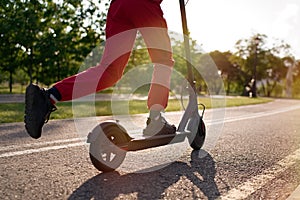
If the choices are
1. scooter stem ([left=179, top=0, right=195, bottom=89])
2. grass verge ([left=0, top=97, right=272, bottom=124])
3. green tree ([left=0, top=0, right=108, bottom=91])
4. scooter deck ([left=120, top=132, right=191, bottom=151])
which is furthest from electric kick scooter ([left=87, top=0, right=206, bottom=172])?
green tree ([left=0, top=0, right=108, bottom=91])

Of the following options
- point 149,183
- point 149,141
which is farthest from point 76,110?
point 149,183

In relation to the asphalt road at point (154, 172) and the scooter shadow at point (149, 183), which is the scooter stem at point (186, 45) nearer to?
the asphalt road at point (154, 172)

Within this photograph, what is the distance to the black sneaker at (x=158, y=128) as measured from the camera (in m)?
2.95

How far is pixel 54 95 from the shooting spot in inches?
97.6

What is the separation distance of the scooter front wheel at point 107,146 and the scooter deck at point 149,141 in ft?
0.18

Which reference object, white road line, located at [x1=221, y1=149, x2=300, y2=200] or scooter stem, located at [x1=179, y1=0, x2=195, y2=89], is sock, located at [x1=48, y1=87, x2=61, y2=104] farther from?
scooter stem, located at [x1=179, y1=0, x2=195, y2=89]

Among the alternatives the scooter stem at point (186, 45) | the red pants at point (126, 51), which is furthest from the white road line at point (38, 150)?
the scooter stem at point (186, 45)

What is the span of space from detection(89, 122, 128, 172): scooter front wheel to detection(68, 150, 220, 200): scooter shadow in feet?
0.22

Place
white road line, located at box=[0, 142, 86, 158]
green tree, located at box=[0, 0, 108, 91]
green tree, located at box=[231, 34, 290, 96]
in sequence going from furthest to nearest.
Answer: green tree, located at box=[231, 34, 290, 96] → green tree, located at box=[0, 0, 108, 91] → white road line, located at box=[0, 142, 86, 158]

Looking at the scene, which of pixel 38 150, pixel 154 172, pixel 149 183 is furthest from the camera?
pixel 38 150

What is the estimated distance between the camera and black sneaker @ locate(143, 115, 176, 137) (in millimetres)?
2945

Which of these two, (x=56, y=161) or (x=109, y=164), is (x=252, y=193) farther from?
(x=56, y=161)

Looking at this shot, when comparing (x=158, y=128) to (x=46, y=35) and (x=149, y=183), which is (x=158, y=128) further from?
(x=46, y=35)

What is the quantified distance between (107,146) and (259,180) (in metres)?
1.03
